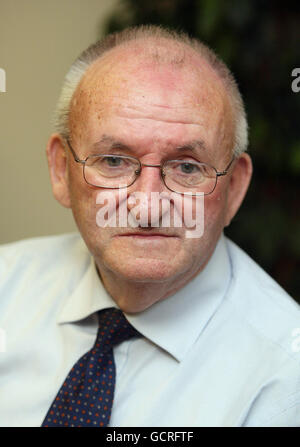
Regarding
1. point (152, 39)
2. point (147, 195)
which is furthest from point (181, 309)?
point (152, 39)

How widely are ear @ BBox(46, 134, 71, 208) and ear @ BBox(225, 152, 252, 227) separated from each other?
0.42 metres

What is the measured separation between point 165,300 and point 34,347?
0.38 metres

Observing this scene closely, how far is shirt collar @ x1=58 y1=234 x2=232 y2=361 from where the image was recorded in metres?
1.35

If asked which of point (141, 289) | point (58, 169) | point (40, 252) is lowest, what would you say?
point (40, 252)

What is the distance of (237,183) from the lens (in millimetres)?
1490

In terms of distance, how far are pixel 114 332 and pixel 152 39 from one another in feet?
2.38

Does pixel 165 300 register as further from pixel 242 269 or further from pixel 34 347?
pixel 34 347

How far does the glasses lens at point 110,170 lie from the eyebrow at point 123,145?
2cm

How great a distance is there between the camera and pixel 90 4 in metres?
3.19

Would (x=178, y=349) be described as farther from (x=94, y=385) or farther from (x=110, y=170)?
(x=110, y=170)

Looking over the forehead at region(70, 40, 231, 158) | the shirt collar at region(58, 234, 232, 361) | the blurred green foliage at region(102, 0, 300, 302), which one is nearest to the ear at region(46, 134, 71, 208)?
the forehead at region(70, 40, 231, 158)

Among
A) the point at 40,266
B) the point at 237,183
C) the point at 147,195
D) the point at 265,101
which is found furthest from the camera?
the point at 265,101
